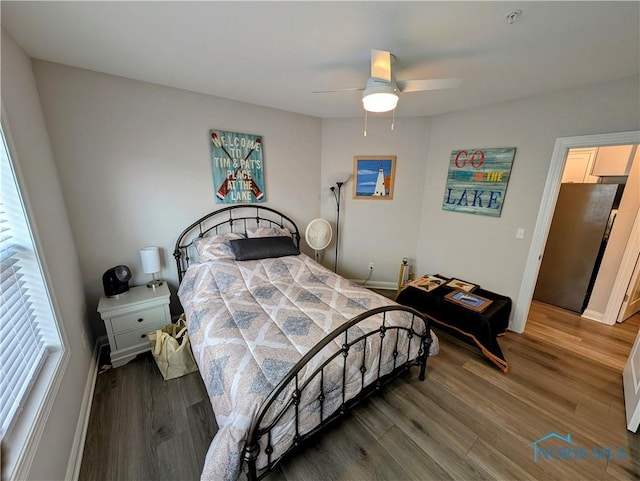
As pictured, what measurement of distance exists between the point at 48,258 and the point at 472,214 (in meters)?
3.97

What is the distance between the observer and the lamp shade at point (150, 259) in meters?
2.41

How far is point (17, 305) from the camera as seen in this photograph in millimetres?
1288

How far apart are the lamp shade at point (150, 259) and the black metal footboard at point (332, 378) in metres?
1.88

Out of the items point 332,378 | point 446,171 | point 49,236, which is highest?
point 446,171

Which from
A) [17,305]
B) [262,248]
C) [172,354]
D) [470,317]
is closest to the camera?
[17,305]

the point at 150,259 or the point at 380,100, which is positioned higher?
the point at 380,100

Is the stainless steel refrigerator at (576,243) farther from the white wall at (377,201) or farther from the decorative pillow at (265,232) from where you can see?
the decorative pillow at (265,232)

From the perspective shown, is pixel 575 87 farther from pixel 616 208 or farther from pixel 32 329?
pixel 32 329

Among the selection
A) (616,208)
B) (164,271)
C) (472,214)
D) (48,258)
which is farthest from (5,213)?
(616,208)

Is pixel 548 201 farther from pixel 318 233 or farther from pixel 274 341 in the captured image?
pixel 274 341

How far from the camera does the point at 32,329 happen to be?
141cm

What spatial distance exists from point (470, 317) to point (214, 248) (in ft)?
8.94

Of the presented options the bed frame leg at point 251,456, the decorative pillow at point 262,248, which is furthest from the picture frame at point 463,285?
the bed frame leg at point 251,456

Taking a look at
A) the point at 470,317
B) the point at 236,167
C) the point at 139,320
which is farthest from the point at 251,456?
the point at 236,167
